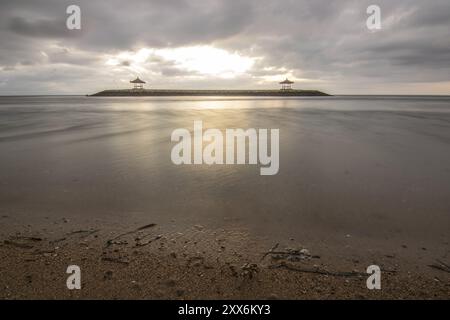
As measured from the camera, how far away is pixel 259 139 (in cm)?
1224

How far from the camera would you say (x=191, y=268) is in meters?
3.21

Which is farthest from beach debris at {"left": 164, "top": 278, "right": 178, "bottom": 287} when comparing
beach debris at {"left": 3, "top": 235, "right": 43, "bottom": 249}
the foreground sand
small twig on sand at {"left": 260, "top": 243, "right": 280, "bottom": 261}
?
beach debris at {"left": 3, "top": 235, "right": 43, "bottom": 249}

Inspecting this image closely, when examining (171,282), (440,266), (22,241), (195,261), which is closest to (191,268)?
(195,261)

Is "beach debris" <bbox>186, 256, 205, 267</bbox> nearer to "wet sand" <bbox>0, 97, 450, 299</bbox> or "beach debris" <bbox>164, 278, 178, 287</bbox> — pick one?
"wet sand" <bbox>0, 97, 450, 299</bbox>

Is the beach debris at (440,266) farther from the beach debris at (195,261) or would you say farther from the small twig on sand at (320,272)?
the beach debris at (195,261)

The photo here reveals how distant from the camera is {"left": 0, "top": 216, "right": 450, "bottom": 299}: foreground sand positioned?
2836mm

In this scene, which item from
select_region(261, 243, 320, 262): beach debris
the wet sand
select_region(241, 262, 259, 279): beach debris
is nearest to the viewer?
the wet sand

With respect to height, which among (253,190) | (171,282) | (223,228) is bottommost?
(171,282)

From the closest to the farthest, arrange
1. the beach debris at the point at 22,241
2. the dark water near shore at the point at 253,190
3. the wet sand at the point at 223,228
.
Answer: the wet sand at the point at 223,228 → the beach debris at the point at 22,241 → the dark water near shore at the point at 253,190

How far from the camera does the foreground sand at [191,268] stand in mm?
2836

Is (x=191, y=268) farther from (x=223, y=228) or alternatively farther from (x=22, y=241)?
(x=22, y=241)

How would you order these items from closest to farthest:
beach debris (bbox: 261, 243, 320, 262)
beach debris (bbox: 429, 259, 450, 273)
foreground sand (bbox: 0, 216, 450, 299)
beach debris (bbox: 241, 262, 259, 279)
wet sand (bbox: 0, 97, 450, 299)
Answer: foreground sand (bbox: 0, 216, 450, 299), wet sand (bbox: 0, 97, 450, 299), beach debris (bbox: 241, 262, 259, 279), beach debris (bbox: 429, 259, 450, 273), beach debris (bbox: 261, 243, 320, 262)

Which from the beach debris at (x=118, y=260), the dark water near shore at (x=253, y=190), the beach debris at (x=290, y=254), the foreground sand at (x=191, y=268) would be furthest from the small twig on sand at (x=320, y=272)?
the beach debris at (x=118, y=260)
